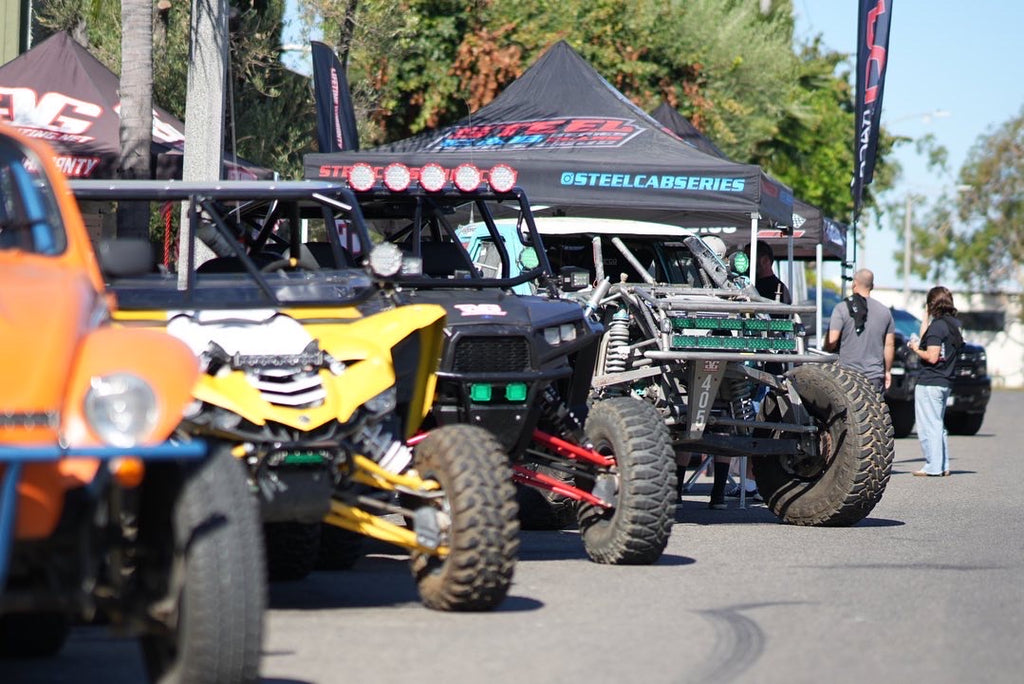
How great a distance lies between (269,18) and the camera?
76.2 feet

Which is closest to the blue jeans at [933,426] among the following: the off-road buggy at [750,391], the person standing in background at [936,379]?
the person standing in background at [936,379]

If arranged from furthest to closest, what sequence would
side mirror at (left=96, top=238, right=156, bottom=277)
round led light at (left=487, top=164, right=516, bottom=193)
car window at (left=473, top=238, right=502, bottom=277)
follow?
car window at (left=473, top=238, right=502, bottom=277) < round led light at (left=487, top=164, right=516, bottom=193) < side mirror at (left=96, top=238, right=156, bottom=277)

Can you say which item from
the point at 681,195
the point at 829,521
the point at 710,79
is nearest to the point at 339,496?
the point at 829,521

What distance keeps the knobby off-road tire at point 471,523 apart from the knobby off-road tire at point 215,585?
7.08 ft

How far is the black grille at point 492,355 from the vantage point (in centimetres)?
921

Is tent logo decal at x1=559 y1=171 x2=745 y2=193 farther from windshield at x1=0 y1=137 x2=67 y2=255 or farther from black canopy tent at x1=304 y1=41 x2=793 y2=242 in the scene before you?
windshield at x1=0 y1=137 x2=67 y2=255

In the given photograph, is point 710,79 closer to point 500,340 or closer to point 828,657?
point 500,340

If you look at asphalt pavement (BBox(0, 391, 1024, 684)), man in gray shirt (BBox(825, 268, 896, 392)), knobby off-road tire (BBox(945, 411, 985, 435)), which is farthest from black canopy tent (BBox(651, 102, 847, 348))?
asphalt pavement (BBox(0, 391, 1024, 684))

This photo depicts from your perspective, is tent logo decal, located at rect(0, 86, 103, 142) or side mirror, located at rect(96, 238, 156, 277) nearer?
side mirror, located at rect(96, 238, 156, 277)

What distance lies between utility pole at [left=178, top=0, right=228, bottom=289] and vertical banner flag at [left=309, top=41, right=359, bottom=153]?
3225 millimetres

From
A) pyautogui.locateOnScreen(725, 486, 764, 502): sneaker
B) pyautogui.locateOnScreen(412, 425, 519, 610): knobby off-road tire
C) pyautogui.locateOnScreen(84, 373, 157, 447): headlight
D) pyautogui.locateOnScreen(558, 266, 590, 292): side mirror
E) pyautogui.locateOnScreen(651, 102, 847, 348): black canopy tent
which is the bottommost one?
pyautogui.locateOnScreen(725, 486, 764, 502): sneaker

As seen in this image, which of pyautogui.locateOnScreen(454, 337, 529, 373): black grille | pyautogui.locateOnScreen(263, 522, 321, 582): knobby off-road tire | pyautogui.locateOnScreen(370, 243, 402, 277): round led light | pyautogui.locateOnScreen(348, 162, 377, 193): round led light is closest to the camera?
pyautogui.locateOnScreen(370, 243, 402, 277): round led light

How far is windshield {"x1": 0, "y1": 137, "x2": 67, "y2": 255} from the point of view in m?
6.28

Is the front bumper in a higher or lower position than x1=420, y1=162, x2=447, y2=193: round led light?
lower
